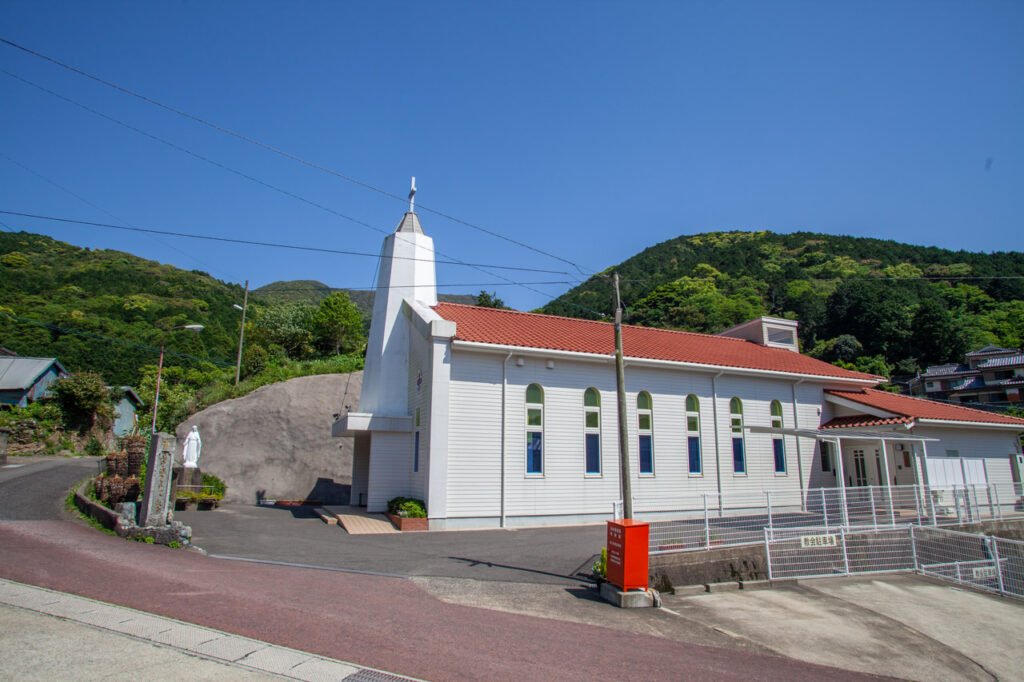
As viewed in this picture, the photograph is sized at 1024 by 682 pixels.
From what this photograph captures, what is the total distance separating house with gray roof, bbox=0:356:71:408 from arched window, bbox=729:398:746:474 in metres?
42.4

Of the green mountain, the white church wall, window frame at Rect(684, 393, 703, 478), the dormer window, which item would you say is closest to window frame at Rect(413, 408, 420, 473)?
the white church wall

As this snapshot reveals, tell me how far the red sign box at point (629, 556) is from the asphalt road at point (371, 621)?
1.83 feet

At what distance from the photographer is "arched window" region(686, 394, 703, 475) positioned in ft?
63.7

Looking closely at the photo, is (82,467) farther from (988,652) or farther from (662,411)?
(988,652)

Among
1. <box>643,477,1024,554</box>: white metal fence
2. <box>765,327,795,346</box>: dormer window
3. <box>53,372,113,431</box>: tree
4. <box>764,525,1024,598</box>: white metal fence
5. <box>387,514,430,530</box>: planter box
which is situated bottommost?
<box>764,525,1024,598</box>: white metal fence

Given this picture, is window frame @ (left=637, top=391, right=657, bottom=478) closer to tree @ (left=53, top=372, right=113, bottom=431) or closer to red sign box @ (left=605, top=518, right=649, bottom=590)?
red sign box @ (left=605, top=518, right=649, bottom=590)

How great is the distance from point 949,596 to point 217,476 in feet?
77.8

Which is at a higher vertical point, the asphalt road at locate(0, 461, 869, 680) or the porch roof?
the porch roof

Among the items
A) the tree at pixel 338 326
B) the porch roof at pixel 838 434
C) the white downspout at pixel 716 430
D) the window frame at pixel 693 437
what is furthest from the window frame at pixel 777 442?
the tree at pixel 338 326

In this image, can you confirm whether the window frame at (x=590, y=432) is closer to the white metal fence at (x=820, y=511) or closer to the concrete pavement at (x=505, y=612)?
the white metal fence at (x=820, y=511)

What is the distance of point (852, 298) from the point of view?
72938 millimetres

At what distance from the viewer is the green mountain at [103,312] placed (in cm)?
4909

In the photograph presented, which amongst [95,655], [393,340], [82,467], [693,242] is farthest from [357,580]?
[693,242]

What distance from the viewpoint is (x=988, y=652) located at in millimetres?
8602
